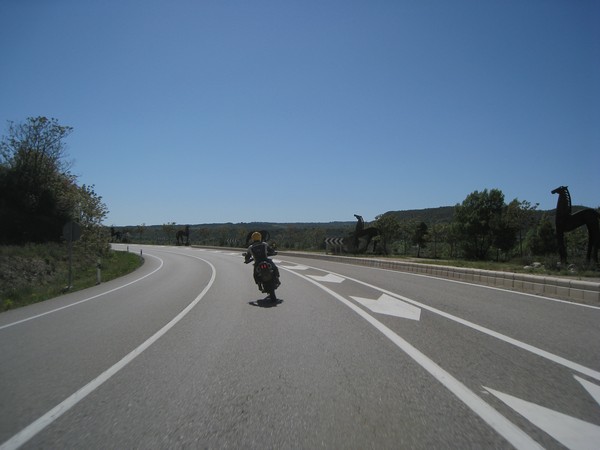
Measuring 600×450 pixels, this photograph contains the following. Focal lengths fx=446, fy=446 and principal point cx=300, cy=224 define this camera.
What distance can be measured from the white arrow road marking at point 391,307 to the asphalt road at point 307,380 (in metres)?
0.13

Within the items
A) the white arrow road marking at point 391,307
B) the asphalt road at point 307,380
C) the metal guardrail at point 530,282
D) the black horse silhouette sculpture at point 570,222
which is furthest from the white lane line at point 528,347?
the black horse silhouette sculpture at point 570,222

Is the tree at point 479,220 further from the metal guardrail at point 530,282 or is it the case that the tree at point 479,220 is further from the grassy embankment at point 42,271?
the grassy embankment at point 42,271

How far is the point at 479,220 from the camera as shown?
177 feet

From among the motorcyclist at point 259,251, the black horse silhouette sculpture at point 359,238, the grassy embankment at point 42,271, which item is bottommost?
the grassy embankment at point 42,271

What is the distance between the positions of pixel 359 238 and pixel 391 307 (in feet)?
125

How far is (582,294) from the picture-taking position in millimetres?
11703

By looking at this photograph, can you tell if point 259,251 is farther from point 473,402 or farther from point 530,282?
point 530,282

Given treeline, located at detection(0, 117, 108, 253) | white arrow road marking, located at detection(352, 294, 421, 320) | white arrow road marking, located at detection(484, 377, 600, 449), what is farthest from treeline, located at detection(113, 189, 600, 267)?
white arrow road marking, located at detection(484, 377, 600, 449)

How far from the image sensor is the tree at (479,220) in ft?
177

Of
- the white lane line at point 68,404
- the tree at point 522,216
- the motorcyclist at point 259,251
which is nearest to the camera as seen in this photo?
the white lane line at point 68,404

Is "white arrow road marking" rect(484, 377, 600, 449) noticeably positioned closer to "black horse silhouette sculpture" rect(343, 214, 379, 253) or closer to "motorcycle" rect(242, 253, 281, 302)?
"motorcycle" rect(242, 253, 281, 302)

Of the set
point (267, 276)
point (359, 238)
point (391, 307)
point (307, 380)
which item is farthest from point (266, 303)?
point (359, 238)

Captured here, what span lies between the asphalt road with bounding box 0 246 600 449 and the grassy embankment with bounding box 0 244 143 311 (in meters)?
11.3

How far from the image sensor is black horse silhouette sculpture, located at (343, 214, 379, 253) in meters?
46.8
